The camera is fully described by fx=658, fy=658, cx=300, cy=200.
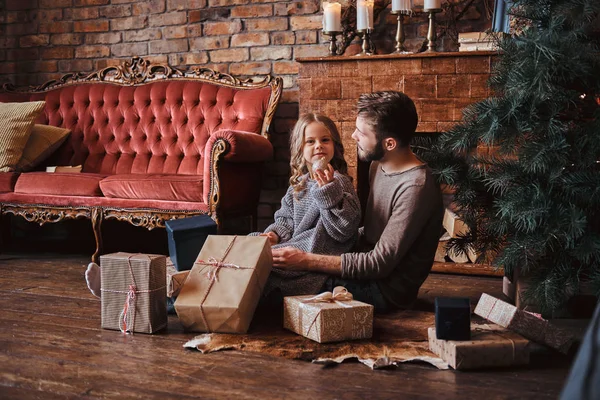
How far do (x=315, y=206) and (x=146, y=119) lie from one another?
2.09 metres

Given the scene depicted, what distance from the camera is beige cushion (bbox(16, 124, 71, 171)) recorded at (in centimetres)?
395

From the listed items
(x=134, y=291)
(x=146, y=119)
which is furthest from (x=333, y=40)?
(x=134, y=291)

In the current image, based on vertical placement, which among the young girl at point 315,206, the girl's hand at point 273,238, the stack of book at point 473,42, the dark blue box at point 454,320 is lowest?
the dark blue box at point 454,320

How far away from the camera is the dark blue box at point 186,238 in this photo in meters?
2.38

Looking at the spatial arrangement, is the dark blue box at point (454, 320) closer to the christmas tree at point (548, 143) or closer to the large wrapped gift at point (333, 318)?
the large wrapped gift at point (333, 318)

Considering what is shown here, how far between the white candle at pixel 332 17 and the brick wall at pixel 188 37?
0.35m

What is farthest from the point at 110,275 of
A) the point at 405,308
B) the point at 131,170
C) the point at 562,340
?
the point at 131,170

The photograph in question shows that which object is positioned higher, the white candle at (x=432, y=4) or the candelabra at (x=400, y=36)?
the white candle at (x=432, y=4)

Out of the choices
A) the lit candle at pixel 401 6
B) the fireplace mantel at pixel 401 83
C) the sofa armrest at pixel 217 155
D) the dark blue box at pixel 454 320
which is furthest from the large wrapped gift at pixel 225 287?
the lit candle at pixel 401 6

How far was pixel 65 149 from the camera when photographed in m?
4.28

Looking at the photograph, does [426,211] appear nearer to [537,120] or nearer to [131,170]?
[537,120]

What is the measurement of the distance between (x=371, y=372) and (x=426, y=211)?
0.69 meters

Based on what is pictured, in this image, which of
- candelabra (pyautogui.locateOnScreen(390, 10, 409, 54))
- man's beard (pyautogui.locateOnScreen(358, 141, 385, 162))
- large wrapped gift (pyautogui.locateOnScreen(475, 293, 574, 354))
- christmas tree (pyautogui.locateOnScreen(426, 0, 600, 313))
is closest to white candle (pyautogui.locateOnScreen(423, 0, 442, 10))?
candelabra (pyautogui.locateOnScreen(390, 10, 409, 54))

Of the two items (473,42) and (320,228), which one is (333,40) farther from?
(320,228)
